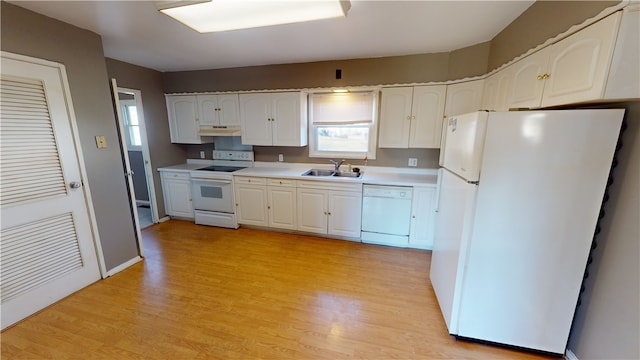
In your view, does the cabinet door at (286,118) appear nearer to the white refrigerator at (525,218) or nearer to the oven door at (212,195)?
the oven door at (212,195)

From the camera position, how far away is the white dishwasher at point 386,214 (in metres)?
2.88

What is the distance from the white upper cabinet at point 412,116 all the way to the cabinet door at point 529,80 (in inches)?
35.7

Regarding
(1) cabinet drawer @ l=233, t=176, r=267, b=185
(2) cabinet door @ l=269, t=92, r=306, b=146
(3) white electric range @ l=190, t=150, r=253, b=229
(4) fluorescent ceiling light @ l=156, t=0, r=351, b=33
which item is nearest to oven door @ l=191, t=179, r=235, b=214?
(3) white electric range @ l=190, t=150, r=253, b=229

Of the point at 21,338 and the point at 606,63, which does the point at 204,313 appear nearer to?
the point at 21,338

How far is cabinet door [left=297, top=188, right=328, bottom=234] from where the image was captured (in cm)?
317

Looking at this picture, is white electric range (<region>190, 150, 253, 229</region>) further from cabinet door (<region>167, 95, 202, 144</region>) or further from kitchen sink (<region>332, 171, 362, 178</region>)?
kitchen sink (<region>332, 171, 362, 178</region>)

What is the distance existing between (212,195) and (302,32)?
8.34 ft

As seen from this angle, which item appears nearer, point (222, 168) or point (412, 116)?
point (412, 116)

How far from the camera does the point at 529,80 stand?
1.72m

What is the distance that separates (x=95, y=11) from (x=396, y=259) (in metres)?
3.57

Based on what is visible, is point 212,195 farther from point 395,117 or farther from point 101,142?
point 395,117

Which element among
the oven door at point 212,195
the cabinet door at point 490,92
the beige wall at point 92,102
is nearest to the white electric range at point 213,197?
the oven door at point 212,195

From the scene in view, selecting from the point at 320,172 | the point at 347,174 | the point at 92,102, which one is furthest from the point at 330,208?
the point at 92,102

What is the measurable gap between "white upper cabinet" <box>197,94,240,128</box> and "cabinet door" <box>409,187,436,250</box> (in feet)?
8.94
